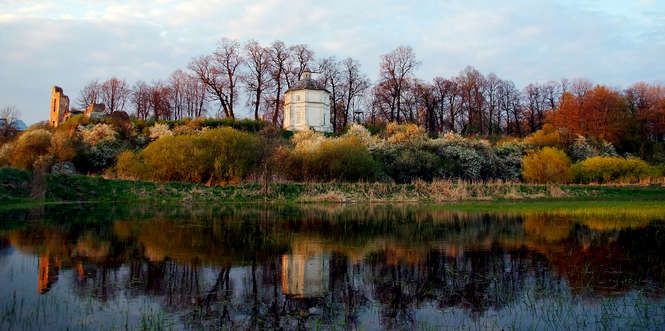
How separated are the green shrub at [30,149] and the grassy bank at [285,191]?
1459 centimetres

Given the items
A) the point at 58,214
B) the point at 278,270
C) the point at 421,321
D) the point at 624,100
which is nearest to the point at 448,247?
the point at 278,270

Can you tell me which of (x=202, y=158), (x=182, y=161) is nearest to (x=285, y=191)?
(x=202, y=158)

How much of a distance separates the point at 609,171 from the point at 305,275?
39848mm

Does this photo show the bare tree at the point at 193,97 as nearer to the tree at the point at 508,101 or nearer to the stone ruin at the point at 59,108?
the stone ruin at the point at 59,108

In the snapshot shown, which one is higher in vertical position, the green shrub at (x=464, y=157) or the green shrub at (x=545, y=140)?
the green shrub at (x=545, y=140)

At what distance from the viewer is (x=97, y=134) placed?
143ft

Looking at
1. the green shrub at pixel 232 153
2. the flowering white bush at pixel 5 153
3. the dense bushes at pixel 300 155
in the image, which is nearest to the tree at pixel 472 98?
the dense bushes at pixel 300 155

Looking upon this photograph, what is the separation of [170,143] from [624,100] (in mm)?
53469

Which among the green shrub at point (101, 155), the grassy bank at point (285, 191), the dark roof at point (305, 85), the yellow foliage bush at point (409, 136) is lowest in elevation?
the grassy bank at point (285, 191)

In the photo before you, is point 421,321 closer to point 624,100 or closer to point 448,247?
point 448,247

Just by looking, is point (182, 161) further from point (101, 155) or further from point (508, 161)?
point (508, 161)

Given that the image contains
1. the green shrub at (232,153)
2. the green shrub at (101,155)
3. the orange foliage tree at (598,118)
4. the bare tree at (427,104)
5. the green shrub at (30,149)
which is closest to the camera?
the green shrub at (232,153)

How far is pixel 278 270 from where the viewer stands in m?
8.70

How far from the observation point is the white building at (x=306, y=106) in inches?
2319
